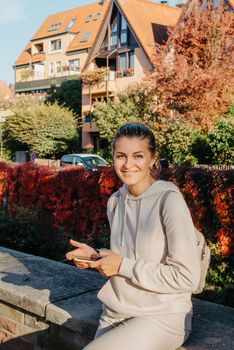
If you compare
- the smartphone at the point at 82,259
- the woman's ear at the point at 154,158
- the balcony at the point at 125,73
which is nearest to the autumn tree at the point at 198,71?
the balcony at the point at 125,73

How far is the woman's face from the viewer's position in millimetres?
2795

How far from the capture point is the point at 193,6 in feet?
102

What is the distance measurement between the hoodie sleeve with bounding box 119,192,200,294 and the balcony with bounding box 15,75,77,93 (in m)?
46.6

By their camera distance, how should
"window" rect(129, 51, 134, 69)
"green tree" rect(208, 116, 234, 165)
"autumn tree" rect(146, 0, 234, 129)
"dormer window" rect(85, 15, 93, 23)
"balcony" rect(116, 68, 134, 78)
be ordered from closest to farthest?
1. "green tree" rect(208, 116, 234, 165)
2. "autumn tree" rect(146, 0, 234, 129)
3. "balcony" rect(116, 68, 134, 78)
4. "window" rect(129, 51, 134, 69)
5. "dormer window" rect(85, 15, 93, 23)

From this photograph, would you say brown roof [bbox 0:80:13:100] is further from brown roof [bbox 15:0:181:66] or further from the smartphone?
the smartphone

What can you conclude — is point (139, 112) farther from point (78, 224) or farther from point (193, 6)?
point (78, 224)

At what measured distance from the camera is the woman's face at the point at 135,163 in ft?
9.17

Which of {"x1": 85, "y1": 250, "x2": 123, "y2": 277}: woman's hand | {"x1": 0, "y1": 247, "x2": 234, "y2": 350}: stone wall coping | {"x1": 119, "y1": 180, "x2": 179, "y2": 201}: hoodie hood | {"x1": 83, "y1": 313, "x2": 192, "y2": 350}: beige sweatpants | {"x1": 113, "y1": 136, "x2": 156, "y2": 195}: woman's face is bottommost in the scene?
{"x1": 0, "y1": 247, "x2": 234, "y2": 350}: stone wall coping

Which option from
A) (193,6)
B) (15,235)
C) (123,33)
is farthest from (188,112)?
(15,235)

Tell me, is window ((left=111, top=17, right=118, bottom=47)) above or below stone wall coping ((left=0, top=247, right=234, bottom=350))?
above

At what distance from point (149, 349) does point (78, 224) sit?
4.65m

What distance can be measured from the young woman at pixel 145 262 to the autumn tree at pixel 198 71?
23.8 meters

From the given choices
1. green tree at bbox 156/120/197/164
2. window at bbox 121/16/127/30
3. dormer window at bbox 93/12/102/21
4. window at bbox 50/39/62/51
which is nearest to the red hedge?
green tree at bbox 156/120/197/164

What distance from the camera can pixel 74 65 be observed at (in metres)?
54.0
